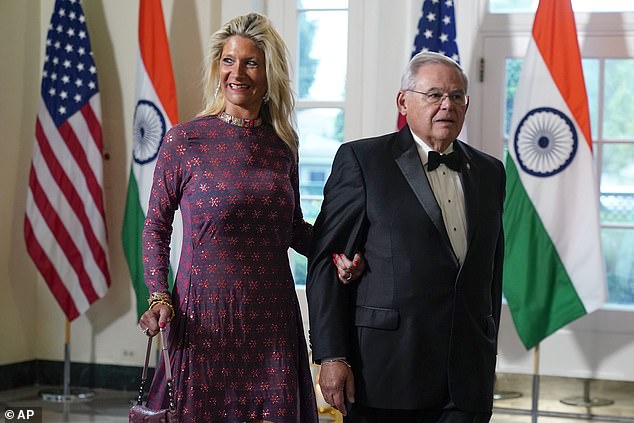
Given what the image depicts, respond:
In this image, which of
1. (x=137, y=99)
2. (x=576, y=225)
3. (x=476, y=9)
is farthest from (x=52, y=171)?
(x=576, y=225)

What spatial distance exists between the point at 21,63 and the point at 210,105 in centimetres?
378

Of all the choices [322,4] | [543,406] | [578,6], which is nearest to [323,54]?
[322,4]

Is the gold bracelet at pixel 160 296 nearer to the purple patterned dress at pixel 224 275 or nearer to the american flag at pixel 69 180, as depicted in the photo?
the purple patterned dress at pixel 224 275

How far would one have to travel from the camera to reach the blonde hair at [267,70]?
294 centimetres

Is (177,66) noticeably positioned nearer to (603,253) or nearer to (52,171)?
(52,171)

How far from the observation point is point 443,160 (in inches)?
103

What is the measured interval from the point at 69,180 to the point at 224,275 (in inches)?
131

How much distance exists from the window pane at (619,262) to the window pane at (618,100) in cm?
51

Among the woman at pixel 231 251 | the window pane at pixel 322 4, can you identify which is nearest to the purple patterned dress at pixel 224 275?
the woman at pixel 231 251

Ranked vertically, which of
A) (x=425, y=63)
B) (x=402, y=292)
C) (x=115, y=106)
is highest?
(x=115, y=106)

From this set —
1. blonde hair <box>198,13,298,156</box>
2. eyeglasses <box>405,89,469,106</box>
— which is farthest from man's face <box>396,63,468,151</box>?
blonde hair <box>198,13,298,156</box>

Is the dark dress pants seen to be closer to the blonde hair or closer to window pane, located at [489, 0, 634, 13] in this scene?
the blonde hair

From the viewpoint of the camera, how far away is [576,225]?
5203mm

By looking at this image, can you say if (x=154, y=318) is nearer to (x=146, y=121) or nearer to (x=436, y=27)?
(x=436, y=27)
